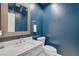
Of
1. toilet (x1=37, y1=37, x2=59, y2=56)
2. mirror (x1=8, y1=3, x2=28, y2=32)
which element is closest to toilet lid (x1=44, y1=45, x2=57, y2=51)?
toilet (x1=37, y1=37, x2=59, y2=56)

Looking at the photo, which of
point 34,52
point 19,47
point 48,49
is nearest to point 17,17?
point 19,47

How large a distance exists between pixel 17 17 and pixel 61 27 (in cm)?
67

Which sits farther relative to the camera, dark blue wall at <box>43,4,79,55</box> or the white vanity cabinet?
dark blue wall at <box>43,4,79,55</box>

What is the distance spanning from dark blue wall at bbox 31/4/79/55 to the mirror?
136 mm

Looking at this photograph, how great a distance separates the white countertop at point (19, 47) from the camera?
130cm

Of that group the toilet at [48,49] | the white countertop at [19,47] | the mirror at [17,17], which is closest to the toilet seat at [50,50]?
the toilet at [48,49]

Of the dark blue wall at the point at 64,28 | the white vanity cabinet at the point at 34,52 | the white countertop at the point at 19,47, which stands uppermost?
the dark blue wall at the point at 64,28

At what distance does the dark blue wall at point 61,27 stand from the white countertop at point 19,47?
0.56ft

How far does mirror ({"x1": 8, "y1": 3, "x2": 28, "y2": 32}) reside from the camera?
4.56ft

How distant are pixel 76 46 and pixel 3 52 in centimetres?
102

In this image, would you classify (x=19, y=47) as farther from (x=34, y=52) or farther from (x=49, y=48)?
(x=49, y=48)

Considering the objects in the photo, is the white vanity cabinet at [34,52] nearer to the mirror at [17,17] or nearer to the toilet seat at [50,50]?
the toilet seat at [50,50]

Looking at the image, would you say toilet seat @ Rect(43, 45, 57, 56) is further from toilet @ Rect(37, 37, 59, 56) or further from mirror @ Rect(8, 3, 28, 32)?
mirror @ Rect(8, 3, 28, 32)

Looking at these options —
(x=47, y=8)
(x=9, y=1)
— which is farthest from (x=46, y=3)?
(x=9, y=1)
